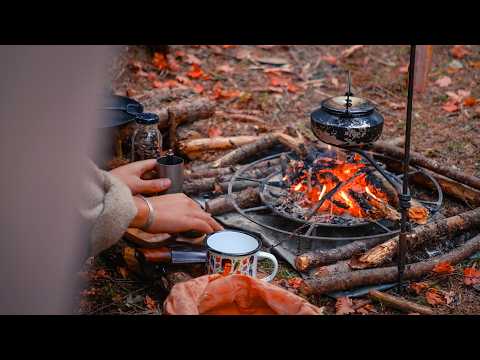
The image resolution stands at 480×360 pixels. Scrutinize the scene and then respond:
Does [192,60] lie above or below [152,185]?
above

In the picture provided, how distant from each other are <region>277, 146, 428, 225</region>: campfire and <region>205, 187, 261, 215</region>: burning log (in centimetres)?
23

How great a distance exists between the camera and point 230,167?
5.39 meters

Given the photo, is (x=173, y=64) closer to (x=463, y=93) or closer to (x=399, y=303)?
(x=463, y=93)

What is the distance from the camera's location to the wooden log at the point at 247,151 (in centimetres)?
562

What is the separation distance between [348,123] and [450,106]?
370 cm

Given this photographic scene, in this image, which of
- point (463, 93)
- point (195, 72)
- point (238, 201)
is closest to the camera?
point (238, 201)

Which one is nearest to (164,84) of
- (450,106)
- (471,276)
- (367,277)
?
(450,106)

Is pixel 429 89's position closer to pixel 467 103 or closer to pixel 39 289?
pixel 467 103

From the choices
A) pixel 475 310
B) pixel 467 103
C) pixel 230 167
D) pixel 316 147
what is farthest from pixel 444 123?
pixel 475 310

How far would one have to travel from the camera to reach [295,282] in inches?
157

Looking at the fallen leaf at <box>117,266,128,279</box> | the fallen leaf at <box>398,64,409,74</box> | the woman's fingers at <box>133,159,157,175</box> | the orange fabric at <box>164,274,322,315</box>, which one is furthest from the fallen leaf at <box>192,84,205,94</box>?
the orange fabric at <box>164,274,322,315</box>

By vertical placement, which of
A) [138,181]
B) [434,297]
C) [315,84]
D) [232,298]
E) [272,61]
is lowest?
[434,297]

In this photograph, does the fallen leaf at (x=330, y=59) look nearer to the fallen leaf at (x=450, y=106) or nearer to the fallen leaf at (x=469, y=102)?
the fallen leaf at (x=450, y=106)

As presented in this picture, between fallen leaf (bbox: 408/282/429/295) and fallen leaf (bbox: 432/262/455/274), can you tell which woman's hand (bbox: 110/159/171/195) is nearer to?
fallen leaf (bbox: 408/282/429/295)
